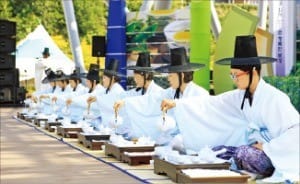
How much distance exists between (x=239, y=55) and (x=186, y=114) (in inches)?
33.8

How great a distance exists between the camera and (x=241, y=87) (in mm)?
5703

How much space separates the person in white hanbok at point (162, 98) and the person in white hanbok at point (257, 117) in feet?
1.50

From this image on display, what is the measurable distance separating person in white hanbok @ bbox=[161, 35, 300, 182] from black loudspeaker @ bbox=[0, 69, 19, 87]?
15196mm

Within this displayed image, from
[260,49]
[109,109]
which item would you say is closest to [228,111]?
[109,109]

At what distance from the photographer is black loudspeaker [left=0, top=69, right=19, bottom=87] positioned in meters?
21.0

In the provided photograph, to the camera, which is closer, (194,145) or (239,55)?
(239,55)

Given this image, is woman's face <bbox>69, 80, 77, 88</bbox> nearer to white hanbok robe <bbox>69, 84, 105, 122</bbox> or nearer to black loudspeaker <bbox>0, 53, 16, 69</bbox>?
white hanbok robe <bbox>69, 84, 105, 122</bbox>

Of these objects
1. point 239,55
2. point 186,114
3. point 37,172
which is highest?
point 239,55

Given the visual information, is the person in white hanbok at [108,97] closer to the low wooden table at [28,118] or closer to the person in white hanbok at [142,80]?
the person in white hanbok at [142,80]

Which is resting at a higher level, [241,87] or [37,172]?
[241,87]

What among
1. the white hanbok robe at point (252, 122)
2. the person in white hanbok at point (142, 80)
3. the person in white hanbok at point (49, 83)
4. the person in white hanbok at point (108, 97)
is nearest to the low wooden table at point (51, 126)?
the person in white hanbok at point (108, 97)

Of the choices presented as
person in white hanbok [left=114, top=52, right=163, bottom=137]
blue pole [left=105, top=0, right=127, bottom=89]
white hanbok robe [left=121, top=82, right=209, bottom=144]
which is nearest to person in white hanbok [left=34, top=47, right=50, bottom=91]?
blue pole [left=105, top=0, right=127, bottom=89]

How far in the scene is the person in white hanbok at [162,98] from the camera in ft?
22.8

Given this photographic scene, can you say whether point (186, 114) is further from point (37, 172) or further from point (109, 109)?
point (109, 109)
